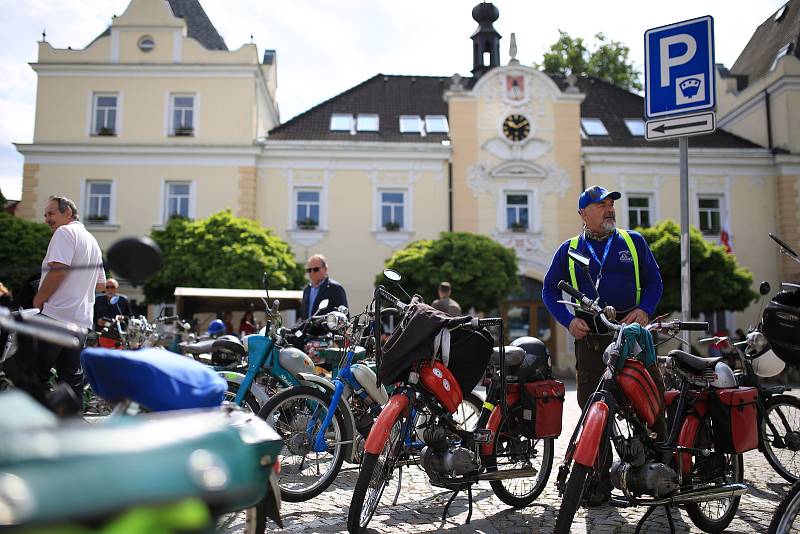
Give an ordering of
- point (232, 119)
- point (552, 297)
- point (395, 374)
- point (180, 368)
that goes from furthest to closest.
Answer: point (232, 119), point (552, 297), point (395, 374), point (180, 368)

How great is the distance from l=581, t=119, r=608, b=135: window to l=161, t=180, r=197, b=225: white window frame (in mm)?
14758

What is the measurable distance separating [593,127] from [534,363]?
79.3 feet

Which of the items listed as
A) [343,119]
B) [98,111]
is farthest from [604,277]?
[98,111]

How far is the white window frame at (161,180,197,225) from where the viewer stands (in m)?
23.4

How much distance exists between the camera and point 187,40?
24.3 meters

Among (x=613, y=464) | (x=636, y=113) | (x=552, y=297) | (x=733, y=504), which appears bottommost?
(x=733, y=504)

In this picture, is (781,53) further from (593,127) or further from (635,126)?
(593,127)

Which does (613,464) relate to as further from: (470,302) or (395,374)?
(470,302)

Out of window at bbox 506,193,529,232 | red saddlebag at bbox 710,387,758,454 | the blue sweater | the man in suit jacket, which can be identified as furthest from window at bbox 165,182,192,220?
red saddlebag at bbox 710,387,758,454

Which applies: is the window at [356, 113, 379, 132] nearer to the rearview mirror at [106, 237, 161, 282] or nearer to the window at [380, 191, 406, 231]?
the window at [380, 191, 406, 231]

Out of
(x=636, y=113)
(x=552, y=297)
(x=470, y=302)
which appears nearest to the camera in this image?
(x=552, y=297)

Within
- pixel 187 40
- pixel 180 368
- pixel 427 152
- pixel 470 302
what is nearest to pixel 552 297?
pixel 180 368

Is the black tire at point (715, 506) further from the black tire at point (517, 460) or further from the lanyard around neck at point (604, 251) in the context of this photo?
the lanyard around neck at point (604, 251)

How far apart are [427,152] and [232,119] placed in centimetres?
688
